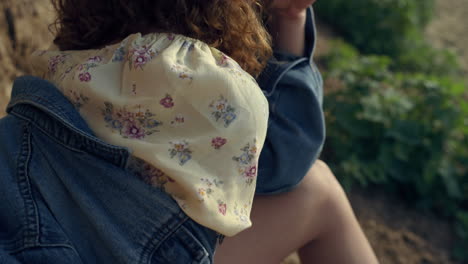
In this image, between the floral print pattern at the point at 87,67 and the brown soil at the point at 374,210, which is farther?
the brown soil at the point at 374,210

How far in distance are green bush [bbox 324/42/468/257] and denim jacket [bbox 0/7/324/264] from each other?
62.3 inches

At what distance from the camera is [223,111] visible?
1027 millimetres

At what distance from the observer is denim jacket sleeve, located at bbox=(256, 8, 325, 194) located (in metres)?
1.33

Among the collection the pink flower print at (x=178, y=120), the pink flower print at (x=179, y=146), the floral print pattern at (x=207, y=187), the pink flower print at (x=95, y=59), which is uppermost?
the pink flower print at (x=95, y=59)

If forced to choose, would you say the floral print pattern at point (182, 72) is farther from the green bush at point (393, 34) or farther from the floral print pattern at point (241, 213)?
the green bush at point (393, 34)

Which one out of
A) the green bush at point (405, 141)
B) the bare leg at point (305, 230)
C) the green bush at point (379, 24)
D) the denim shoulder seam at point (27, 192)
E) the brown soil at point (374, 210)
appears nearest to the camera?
→ the denim shoulder seam at point (27, 192)

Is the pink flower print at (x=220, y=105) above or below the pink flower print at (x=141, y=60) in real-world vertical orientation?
below

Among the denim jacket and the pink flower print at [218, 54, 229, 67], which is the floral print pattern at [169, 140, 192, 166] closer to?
the denim jacket

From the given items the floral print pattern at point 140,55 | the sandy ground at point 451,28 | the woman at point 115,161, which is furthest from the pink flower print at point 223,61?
the sandy ground at point 451,28

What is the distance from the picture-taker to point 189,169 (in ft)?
3.32

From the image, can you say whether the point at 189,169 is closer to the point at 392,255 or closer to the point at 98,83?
the point at 98,83

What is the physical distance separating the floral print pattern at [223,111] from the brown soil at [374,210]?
1095 millimetres

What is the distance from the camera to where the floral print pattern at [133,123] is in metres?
1.04

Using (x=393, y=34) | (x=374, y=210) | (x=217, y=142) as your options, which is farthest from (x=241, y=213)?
(x=393, y=34)
